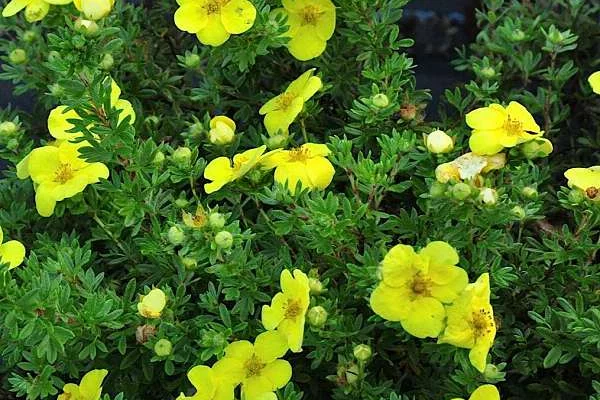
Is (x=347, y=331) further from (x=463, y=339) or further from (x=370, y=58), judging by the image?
(x=370, y=58)

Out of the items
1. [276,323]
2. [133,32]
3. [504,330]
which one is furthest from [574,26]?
[276,323]

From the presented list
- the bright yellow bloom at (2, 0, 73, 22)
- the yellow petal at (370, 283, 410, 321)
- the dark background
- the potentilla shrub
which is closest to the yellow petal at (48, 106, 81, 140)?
the potentilla shrub

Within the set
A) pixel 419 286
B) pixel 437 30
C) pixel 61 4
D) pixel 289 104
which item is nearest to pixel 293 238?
pixel 289 104

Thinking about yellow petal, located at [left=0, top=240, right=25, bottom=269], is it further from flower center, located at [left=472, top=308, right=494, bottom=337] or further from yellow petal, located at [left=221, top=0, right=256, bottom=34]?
flower center, located at [left=472, top=308, right=494, bottom=337]

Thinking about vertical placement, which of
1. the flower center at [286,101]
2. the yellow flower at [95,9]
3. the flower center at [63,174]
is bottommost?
the flower center at [63,174]

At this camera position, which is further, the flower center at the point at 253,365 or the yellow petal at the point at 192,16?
the yellow petal at the point at 192,16

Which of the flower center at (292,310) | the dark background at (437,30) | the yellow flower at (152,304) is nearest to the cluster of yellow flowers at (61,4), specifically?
the yellow flower at (152,304)

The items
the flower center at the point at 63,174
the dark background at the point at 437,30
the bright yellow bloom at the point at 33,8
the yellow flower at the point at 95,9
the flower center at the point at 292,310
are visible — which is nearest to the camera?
the flower center at the point at 292,310

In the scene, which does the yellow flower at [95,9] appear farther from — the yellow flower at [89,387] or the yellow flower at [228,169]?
the yellow flower at [89,387]
